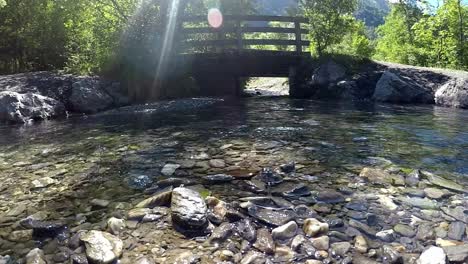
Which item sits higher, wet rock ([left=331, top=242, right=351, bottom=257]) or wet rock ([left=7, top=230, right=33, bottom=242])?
wet rock ([left=7, top=230, right=33, bottom=242])

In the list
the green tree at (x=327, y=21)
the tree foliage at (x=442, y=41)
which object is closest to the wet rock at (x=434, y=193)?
the green tree at (x=327, y=21)

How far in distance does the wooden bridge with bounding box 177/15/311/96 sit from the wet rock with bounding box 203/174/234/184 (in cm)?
1304

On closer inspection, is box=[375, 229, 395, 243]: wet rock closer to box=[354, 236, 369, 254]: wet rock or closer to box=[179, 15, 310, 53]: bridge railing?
box=[354, 236, 369, 254]: wet rock

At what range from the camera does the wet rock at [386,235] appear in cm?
354

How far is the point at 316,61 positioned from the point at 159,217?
16.8 meters

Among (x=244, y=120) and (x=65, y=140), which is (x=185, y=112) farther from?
(x=65, y=140)

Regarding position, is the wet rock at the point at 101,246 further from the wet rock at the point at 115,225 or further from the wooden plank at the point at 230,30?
the wooden plank at the point at 230,30

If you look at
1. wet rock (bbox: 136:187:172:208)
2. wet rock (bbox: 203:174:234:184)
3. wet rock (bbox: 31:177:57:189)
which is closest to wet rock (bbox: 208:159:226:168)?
wet rock (bbox: 203:174:234:184)

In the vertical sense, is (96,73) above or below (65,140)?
above

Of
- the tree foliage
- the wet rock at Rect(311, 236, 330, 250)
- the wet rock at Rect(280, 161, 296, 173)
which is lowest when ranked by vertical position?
the wet rock at Rect(311, 236, 330, 250)

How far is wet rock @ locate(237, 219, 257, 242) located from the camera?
11.7 feet

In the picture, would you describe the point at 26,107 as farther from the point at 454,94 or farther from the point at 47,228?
the point at 454,94

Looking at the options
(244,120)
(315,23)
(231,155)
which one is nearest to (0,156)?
(231,155)

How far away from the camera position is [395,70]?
56.1 feet
